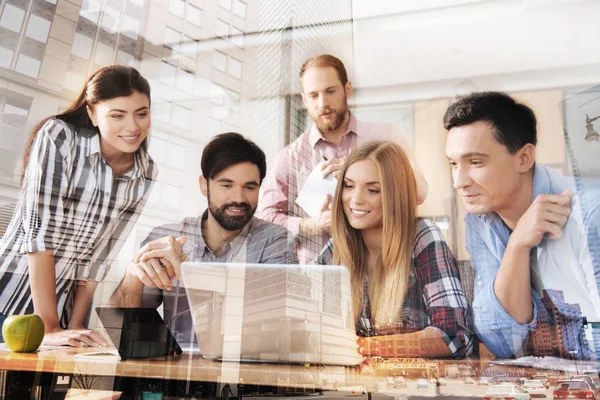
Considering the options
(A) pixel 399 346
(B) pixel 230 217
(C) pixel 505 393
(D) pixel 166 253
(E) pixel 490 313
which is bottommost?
(C) pixel 505 393

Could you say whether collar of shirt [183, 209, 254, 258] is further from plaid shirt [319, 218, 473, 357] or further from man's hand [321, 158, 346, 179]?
plaid shirt [319, 218, 473, 357]

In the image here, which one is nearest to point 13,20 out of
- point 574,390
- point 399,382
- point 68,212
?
point 68,212

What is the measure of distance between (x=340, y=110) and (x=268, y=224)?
569 mm

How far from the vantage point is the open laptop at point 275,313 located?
1.84 metres

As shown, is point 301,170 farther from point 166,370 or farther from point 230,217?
point 166,370

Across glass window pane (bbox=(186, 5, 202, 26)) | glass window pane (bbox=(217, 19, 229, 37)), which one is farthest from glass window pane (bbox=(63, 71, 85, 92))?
glass window pane (bbox=(217, 19, 229, 37))

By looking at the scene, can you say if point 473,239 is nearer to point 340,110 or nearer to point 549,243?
point 549,243

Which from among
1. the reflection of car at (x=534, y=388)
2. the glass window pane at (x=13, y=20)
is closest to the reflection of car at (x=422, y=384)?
the reflection of car at (x=534, y=388)

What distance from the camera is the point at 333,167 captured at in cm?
198

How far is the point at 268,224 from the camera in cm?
208

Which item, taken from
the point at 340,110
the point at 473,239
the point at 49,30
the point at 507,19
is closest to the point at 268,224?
the point at 340,110

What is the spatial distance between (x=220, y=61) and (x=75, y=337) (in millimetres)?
1444

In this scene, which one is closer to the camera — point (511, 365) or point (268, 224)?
point (511, 365)

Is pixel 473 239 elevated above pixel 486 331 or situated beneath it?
elevated above
